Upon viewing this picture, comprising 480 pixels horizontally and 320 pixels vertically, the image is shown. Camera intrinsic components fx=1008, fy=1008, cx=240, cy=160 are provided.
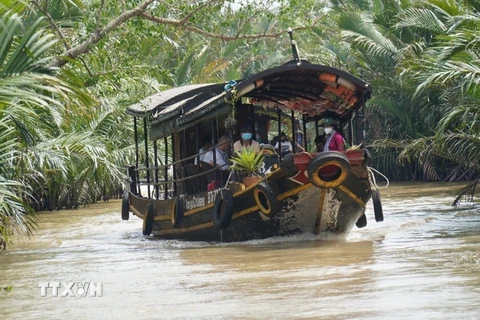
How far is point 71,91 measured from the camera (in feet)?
20.5

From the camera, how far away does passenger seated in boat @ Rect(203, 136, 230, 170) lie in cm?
1339

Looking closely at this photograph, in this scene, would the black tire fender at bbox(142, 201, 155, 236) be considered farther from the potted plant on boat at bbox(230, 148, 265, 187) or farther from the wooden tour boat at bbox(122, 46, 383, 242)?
the potted plant on boat at bbox(230, 148, 265, 187)

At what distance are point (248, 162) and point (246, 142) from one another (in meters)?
0.85

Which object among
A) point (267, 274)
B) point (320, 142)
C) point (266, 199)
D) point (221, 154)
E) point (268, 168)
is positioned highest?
point (320, 142)

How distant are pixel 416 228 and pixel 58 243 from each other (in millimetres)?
5487

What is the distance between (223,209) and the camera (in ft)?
41.9

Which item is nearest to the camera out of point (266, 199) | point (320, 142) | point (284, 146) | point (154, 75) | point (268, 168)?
point (266, 199)

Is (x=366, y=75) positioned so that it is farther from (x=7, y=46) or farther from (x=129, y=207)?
(x=7, y=46)

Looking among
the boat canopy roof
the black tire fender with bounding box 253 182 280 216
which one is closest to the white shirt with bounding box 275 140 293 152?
the boat canopy roof

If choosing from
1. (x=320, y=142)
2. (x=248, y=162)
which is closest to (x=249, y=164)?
(x=248, y=162)

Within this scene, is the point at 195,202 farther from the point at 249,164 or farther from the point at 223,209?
the point at 249,164

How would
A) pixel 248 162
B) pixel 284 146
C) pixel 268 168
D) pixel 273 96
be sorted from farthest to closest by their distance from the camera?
1. pixel 284 146
2. pixel 273 96
3. pixel 268 168
4. pixel 248 162

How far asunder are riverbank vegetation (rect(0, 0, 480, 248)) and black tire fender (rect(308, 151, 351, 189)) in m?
2.06

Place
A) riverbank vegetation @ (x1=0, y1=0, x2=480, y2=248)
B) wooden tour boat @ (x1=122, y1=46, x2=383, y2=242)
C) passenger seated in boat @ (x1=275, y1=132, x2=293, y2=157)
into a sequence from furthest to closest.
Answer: passenger seated in boat @ (x1=275, y1=132, x2=293, y2=157)
wooden tour boat @ (x1=122, y1=46, x2=383, y2=242)
riverbank vegetation @ (x1=0, y1=0, x2=480, y2=248)
